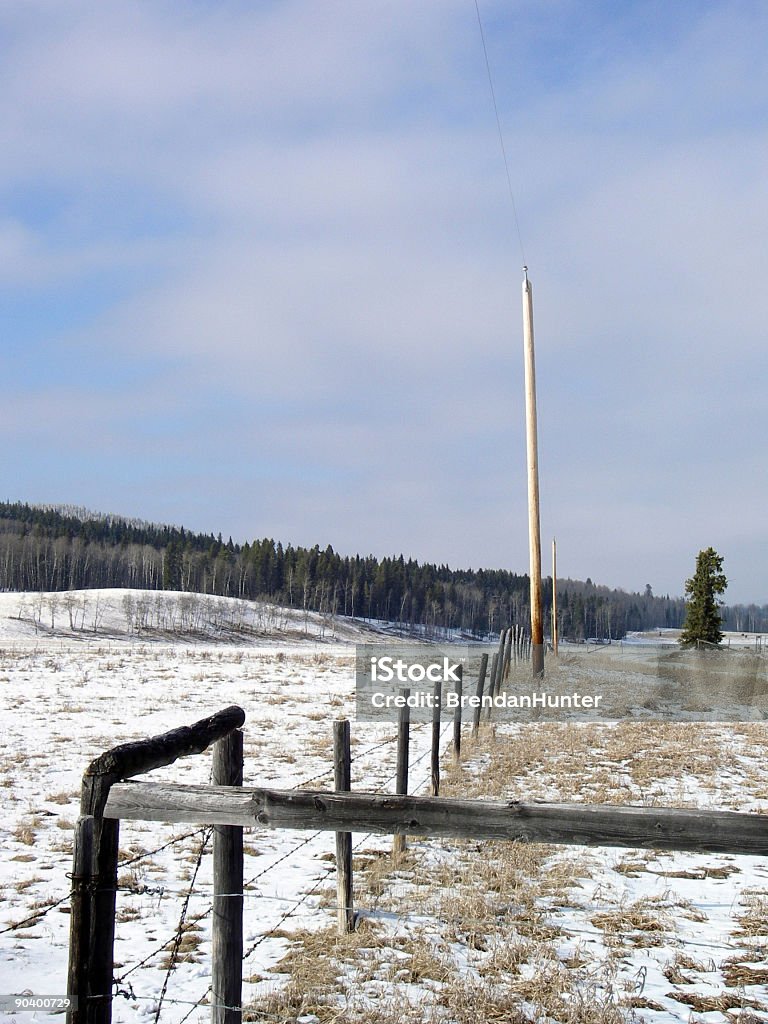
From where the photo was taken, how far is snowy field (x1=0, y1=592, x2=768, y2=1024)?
15.4ft

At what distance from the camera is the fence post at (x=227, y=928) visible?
4008 millimetres

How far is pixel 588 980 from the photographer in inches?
194

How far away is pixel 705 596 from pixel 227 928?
150ft

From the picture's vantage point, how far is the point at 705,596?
4553 centimetres

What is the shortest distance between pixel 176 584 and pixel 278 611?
3101 centimetres

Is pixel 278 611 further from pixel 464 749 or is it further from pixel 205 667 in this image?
pixel 464 749

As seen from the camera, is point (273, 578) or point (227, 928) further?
point (273, 578)

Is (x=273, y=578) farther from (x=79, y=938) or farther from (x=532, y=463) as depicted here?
(x=79, y=938)

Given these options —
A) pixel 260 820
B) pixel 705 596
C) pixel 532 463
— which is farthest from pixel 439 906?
pixel 705 596

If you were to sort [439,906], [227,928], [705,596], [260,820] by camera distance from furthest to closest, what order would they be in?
[705,596] < [439,906] < [227,928] < [260,820]

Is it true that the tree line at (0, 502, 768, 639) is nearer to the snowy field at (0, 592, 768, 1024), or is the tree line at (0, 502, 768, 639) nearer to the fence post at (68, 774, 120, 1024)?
the snowy field at (0, 592, 768, 1024)

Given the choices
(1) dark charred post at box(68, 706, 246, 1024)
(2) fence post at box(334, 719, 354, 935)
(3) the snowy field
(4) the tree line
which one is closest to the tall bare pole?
(3) the snowy field

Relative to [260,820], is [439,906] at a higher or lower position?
lower

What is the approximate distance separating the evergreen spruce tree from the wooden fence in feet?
147
